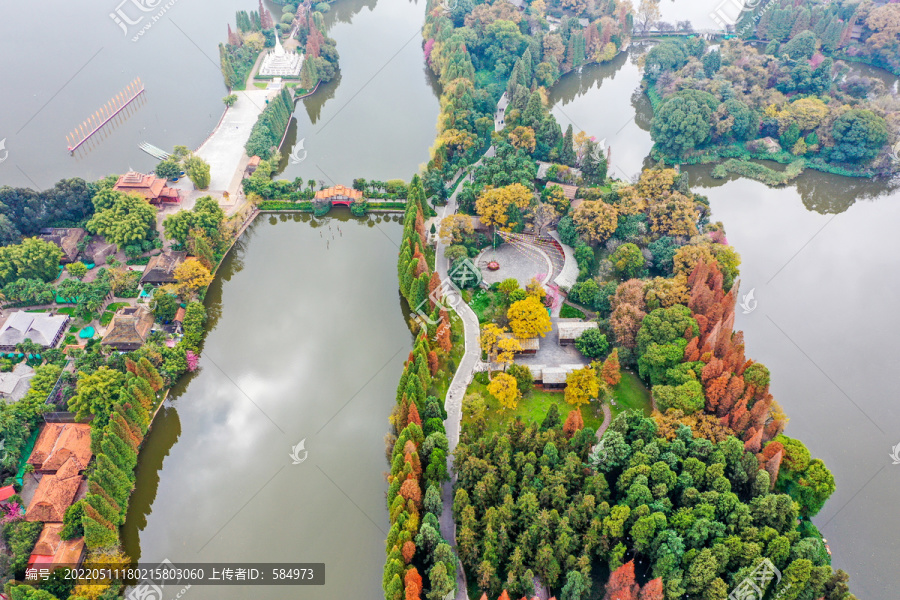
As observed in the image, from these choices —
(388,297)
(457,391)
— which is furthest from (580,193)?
(457,391)

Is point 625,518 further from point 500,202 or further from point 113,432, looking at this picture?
point 113,432

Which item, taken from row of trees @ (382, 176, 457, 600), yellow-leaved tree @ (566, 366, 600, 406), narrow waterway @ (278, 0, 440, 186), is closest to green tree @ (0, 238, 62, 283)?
narrow waterway @ (278, 0, 440, 186)

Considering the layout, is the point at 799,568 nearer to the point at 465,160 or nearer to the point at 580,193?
the point at 580,193

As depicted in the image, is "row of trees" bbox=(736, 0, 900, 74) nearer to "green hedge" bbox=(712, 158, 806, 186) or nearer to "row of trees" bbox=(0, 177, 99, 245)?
"green hedge" bbox=(712, 158, 806, 186)

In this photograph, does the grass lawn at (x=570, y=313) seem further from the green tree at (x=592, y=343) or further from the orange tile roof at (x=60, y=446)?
the orange tile roof at (x=60, y=446)

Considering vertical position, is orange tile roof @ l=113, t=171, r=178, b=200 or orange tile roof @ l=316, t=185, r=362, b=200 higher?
orange tile roof @ l=113, t=171, r=178, b=200

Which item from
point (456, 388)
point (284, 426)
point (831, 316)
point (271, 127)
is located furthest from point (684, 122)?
point (284, 426)
